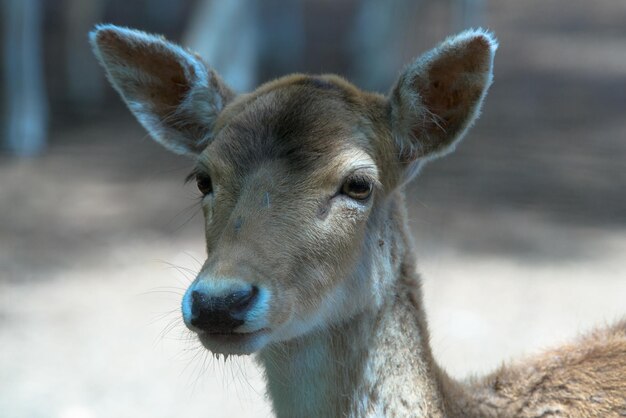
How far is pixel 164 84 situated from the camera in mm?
4555

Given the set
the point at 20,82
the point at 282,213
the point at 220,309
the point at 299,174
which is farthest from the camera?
the point at 20,82

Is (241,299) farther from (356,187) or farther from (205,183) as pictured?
(205,183)

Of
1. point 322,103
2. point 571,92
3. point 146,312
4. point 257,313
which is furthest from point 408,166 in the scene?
point 571,92

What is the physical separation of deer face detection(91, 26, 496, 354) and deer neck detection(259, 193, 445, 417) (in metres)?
0.09

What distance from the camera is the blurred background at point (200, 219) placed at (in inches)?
302

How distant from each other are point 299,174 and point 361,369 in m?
0.84

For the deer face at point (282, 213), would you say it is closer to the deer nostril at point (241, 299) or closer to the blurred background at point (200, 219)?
the deer nostril at point (241, 299)

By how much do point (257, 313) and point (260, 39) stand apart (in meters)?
14.2

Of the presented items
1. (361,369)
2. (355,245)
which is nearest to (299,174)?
(355,245)

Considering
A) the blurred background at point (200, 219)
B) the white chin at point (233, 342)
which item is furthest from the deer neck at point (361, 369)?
the white chin at point (233, 342)

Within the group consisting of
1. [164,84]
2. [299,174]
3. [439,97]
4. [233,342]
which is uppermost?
[439,97]

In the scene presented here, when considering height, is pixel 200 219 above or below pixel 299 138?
above

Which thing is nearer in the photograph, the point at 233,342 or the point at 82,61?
the point at 233,342

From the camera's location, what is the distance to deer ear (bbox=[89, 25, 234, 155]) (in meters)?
4.39
